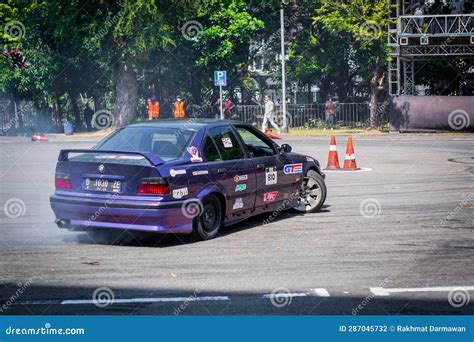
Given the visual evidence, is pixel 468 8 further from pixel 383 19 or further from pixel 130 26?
pixel 130 26

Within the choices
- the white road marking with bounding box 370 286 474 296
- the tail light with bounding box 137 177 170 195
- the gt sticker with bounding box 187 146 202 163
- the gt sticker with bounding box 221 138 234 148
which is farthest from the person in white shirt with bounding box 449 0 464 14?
the white road marking with bounding box 370 286 474 296

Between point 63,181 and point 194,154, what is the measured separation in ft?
5.38

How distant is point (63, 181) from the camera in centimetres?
1017

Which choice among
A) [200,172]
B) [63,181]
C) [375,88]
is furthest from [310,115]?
[63,181]

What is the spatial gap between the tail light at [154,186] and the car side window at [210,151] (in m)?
0.95

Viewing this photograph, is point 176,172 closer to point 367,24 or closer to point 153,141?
point 153,141

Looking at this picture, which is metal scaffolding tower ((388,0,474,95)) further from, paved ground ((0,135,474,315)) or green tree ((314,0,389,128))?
paved ground ((0,135,474,315))

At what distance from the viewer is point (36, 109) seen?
51.2 meters

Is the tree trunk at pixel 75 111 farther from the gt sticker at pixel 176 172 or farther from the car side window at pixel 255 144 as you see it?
the gt sticker at pixel 176 172

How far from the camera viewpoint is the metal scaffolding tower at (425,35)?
35844 millimetres

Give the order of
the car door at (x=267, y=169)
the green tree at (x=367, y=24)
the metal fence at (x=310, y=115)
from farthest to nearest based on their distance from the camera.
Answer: the metal fence at (x=310, y=115) < the green tree at (x=367, y=24) < the car door at (x=267, y=169)

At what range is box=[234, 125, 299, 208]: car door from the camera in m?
11.3

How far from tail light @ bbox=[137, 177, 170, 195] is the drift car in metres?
0.01

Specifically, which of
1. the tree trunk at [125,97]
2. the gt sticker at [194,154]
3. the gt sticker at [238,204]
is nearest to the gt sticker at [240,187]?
the gt sticker at [238,204]
